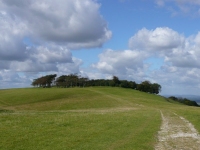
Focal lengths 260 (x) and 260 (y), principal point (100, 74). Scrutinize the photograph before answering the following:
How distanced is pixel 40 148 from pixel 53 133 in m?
4.63

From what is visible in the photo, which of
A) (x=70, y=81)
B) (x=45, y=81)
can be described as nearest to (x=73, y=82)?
(x=70, y=81)

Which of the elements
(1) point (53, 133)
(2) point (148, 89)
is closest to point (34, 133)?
(1) point (53, 133)

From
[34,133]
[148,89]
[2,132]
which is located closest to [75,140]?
[34,133]

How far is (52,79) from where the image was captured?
192 m

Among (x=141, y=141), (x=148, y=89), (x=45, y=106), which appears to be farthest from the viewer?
(x=148, y=89)

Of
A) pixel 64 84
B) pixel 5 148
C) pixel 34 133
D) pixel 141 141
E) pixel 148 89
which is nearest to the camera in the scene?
pixel 5 148

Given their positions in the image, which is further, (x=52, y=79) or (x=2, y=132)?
(x=52, y=79)

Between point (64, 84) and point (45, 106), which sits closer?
point (45, 106)

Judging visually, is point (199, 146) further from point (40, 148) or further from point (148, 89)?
point (148, 89)

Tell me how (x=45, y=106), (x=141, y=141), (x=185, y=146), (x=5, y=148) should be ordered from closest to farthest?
(x=5, y=148)
(x=185, y=146)
(x=141, y=141)
(x=45, y=106)

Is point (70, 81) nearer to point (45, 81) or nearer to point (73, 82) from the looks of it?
point (73, 82)

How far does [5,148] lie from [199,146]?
11.2 m

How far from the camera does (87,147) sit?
1424 cm

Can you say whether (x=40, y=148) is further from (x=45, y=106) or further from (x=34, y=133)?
(x=45, y=106)
